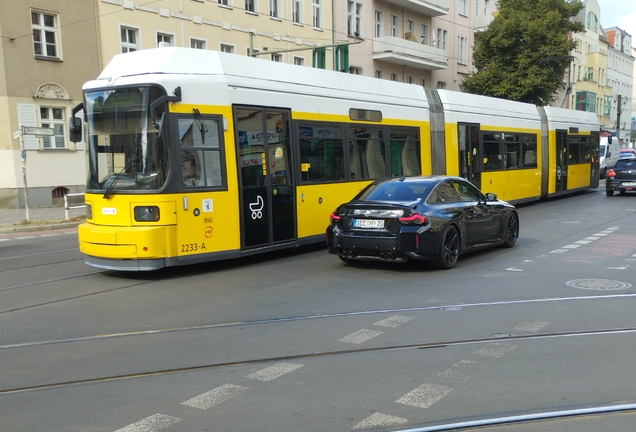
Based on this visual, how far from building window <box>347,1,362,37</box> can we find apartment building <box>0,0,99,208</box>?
1673cm

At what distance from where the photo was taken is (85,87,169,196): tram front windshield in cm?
950

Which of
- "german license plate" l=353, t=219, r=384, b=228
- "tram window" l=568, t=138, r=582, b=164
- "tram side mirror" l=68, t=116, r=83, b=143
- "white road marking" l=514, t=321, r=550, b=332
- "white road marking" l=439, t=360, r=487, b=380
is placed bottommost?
"white road marking" l=514, t=321, r=550, b=332

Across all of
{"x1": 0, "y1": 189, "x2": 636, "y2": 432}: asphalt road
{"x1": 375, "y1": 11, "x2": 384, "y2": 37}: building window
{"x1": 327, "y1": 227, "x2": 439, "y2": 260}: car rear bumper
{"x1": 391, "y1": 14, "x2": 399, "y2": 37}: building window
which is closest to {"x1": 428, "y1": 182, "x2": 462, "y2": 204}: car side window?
{"x1": 327, "y1": 227, "x2": 439, "y2": 260}: car rear bumper

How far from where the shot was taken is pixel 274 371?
17.7 ft

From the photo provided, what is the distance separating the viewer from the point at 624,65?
94188 mm

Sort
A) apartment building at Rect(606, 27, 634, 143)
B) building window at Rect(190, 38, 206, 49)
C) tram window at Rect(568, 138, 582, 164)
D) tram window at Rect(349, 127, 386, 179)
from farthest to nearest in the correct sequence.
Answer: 1. apartment building at Rect(606, 27, 634, 143)
2. building window at Rect(190, 38, 206, 49)
3. tram window at Rect(568, 138, 582, 164)
4. tram window at Rect(349, 127, 386, 179)

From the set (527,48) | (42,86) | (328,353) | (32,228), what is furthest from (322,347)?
(527,48)

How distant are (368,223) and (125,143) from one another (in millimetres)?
3826

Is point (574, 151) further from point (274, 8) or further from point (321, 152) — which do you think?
point (321, 152)

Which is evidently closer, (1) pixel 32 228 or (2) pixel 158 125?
(2) pixel 158 125

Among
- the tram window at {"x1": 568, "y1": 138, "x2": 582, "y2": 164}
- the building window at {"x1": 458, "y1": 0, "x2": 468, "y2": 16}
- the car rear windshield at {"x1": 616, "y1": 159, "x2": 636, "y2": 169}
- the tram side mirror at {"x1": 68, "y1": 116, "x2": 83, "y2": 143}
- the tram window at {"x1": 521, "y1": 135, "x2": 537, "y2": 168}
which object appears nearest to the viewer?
the tram side mirror at {"x1": 68, "y1": 116, "x2": 83, "y2": 143}

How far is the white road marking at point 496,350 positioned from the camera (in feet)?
19.1

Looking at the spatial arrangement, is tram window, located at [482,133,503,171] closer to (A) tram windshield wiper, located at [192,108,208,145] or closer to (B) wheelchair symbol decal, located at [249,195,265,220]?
(B) wheelchair symbol decal, located at [249,195,265,220]

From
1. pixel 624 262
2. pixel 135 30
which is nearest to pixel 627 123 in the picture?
pixel 135 30
